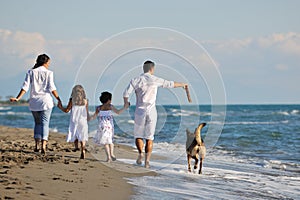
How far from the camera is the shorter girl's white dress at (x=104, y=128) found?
8625mm

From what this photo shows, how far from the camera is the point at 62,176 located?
6.62 metres

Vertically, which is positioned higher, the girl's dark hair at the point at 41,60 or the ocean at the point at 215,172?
the girl's dark hair at the point at 41,60

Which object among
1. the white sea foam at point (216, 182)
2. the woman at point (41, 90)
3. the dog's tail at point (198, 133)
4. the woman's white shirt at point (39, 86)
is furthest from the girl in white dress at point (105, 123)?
the dog's tail at point (198, 133)

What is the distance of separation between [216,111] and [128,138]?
8.41m

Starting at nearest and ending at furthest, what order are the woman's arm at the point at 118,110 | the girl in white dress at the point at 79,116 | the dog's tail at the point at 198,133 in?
the woman's arm at the point at 118,110, the dog's tail at the point at 198,133, the girl in white dress at the point at 79,116

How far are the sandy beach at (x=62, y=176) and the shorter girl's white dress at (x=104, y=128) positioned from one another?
38 cm

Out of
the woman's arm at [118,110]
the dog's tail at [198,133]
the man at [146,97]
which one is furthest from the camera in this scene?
the dog's tail at [198,133]

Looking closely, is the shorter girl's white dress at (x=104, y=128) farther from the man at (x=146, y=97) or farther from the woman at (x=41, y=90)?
the woman at (x=41, y=90)

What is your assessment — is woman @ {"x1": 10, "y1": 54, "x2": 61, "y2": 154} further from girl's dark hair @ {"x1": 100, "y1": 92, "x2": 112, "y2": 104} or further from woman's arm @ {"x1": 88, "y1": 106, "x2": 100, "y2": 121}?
girl's dark hair @ {"x1": 100, "y1": 92, "x2": 112, "y2": 104}

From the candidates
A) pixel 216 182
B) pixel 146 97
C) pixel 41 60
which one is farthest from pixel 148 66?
pixel 216 182

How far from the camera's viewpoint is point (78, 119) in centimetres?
898

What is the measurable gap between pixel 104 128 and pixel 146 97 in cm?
108

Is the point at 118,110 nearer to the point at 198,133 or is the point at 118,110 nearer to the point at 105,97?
the point at 105,97

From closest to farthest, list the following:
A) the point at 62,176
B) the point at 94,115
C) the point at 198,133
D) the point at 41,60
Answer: the point at 62,176
the point at 198,133
the point at 41,60
the point at 94,115
